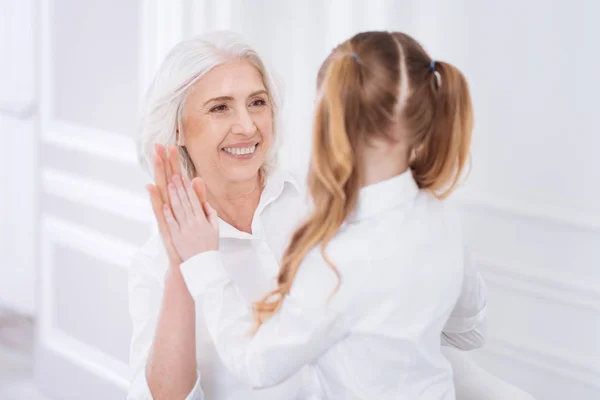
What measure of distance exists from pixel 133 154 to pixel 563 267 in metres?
1.46

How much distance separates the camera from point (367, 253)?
4.21 feet

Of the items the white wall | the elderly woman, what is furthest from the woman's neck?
the white wall

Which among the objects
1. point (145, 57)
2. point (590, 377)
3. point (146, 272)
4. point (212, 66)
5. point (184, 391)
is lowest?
point (590, 377)

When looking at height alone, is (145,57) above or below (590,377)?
above

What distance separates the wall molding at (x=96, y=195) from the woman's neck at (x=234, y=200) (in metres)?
0.88

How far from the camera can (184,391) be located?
1627 mm

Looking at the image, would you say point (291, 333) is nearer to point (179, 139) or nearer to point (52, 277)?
point (179, 139)

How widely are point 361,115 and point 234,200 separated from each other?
0.77 metres

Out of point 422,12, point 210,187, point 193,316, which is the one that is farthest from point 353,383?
point 422,12

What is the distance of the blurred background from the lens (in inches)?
80.5

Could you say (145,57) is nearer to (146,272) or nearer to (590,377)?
(146,272)

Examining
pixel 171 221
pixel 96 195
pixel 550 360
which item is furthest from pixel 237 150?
pixel 96 195

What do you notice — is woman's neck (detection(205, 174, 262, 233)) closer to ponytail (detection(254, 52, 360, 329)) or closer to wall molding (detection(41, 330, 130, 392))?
ponytail (detection(254, 52, 360, 329))

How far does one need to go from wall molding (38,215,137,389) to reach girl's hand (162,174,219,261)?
154cm
